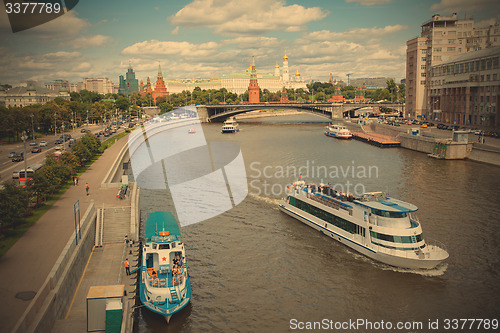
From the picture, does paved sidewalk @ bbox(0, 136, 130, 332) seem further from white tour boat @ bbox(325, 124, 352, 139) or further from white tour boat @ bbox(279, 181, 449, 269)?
white tour boat @ bbox(325, 124, 352, 139)

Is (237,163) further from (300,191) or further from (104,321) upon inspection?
(104,321)

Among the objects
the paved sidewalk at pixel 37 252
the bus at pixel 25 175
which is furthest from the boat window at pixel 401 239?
the bus at pixel 25 175

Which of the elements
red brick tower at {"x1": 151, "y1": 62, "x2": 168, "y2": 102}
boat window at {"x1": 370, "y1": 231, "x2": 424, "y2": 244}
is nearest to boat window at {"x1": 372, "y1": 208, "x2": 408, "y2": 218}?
boat window at {"x1": 370, "y1": 231, "x2": 424, "y2": 244}

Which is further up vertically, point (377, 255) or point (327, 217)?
point (327, 217)

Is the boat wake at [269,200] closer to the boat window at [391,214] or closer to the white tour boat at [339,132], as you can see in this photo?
the boat window at [391,214]

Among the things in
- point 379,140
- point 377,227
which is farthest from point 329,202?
point 379,140

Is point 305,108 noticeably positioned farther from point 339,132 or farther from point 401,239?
point 401,239

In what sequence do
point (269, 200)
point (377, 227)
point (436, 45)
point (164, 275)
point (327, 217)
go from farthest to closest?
point (436, 45) < point (269, 200) < point (327, 217) < point (377, 227) < point (164, 275)
